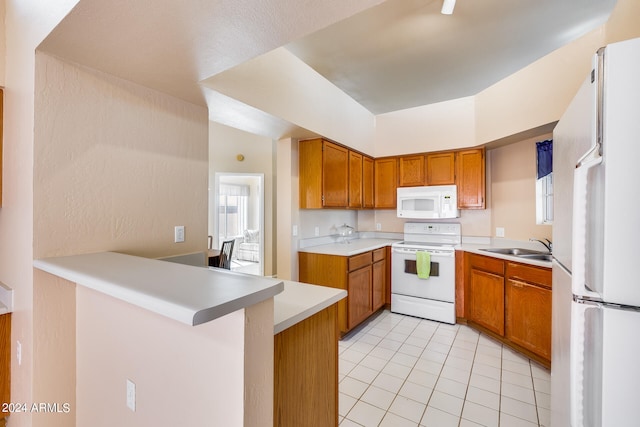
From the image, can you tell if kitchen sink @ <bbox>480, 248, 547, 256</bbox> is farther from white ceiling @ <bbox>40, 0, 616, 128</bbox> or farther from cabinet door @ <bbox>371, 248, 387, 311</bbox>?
white ceiling @ <bbox>40, 0, 616, 128</bbox>

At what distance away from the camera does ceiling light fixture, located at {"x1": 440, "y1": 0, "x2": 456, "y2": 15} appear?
1.94 metres

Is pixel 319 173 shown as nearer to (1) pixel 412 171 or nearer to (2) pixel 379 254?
(2) pixel 379 254

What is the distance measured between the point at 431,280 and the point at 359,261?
99 cm

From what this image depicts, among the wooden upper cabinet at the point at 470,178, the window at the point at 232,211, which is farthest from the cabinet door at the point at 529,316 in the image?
the window at the point at 232,211

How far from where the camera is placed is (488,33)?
242cm

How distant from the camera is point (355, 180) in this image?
379cm

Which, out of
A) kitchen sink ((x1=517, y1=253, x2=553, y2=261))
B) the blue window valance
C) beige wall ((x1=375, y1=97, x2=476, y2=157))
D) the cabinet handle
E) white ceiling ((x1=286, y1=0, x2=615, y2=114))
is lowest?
the cabinet handle

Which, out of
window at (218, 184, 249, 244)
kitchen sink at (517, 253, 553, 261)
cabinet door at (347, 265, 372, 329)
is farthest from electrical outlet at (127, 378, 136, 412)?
window at (218, 184, 249, 244)

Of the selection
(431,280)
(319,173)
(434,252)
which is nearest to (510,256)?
(434,252)

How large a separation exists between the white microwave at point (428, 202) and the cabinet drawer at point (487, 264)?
642mm

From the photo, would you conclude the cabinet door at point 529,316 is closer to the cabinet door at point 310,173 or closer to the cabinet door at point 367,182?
the cabinet door at point 367,182

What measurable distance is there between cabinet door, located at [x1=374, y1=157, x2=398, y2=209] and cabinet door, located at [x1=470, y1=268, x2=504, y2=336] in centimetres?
145

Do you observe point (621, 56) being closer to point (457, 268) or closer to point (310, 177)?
point (310, 177)

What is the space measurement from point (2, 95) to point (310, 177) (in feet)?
7.67
